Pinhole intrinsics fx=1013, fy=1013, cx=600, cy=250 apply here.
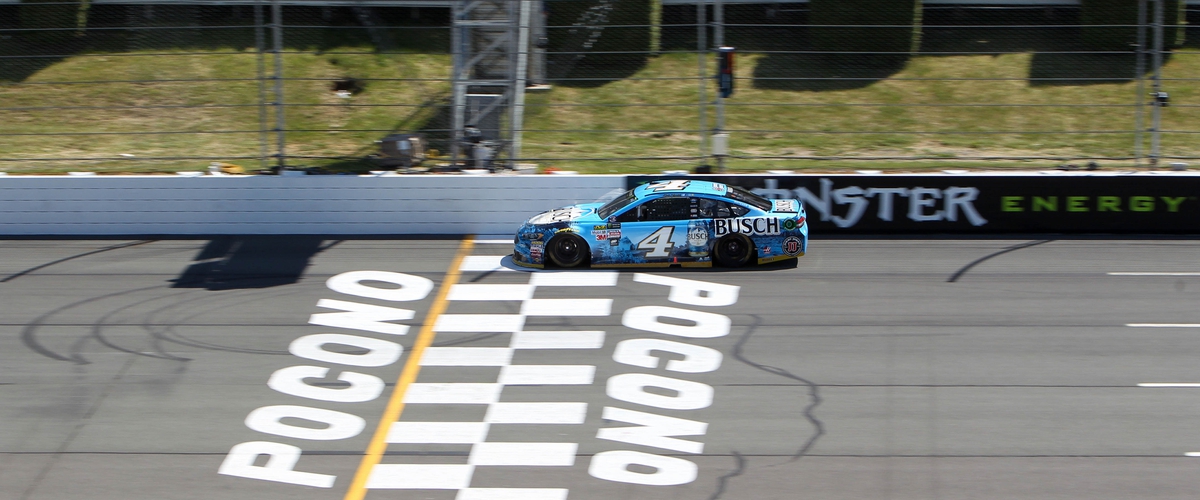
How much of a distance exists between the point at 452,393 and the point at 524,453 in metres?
1.39

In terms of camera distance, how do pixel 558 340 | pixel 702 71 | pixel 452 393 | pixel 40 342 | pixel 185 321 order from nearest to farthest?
pixel 452 393 → pixel 558 340 → pixel 40 342 → pixel 185 321 → pixel 702 71

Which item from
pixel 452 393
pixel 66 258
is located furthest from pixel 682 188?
pixel 66 258

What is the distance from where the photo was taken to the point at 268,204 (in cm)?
1445

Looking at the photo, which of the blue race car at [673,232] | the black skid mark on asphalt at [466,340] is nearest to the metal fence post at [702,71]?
the blue race car at [673,232]

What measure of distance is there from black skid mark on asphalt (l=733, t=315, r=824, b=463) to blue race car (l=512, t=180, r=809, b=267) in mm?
1840

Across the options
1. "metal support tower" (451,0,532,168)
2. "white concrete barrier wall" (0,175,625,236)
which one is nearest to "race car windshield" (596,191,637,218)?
"white concrete barrier wall" (0,175,625,236)

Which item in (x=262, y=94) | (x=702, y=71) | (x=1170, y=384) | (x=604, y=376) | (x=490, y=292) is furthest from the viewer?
(x=262, y=94)

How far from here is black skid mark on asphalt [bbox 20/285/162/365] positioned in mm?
9861

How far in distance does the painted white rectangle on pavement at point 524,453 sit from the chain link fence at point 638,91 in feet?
24.6

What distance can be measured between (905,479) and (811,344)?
2.76 metres

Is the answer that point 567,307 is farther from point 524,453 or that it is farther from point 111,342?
point 111,342

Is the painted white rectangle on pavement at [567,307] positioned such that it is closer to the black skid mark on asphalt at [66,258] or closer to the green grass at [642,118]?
the green grass at [642,118]

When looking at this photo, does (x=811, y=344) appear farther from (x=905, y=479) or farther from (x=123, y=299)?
(x=123, y=299)

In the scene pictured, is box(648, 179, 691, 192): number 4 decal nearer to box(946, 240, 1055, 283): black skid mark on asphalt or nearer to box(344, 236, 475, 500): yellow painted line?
box(344, 236, 475, 500): yellow painted line
